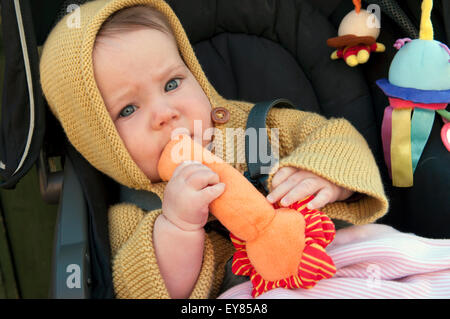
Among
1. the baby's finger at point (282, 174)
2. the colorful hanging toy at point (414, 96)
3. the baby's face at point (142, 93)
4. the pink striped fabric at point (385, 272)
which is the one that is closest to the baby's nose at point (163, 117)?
the baby's face at point (142, 93)

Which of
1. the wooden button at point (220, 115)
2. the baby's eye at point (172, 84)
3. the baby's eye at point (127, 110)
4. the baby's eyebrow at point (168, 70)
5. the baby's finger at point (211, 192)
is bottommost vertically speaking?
the baby's finger at point (211, 192)

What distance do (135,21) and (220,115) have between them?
0.25 metres

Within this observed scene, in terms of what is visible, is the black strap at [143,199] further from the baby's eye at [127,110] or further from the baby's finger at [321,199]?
the baby's finger at [321,199]

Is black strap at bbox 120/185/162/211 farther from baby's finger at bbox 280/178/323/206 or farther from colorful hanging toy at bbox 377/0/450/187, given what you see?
colorful hanging toy at bbox 377/0/450/187

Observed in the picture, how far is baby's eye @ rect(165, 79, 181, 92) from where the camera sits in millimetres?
867

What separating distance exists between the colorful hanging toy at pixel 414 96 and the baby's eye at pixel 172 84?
1.40 feet

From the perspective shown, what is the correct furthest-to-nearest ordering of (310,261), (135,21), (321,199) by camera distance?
1. (135,21)
2. (321,199)
3. (310,261)

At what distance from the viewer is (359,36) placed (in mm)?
949

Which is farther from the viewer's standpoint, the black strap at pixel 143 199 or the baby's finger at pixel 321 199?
the black strap at pixel 143 199

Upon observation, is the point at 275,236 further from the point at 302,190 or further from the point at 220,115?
the point at 220,115

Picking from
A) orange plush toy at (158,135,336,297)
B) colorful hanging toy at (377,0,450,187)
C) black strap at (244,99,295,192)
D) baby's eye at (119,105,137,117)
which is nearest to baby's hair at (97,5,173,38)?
baby's eye at (119,105,137,117)

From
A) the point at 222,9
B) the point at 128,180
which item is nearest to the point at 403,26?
the point at 222,9

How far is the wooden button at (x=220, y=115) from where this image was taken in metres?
0.90

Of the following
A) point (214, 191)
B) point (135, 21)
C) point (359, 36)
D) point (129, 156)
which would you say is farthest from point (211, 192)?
point (359, 36)
